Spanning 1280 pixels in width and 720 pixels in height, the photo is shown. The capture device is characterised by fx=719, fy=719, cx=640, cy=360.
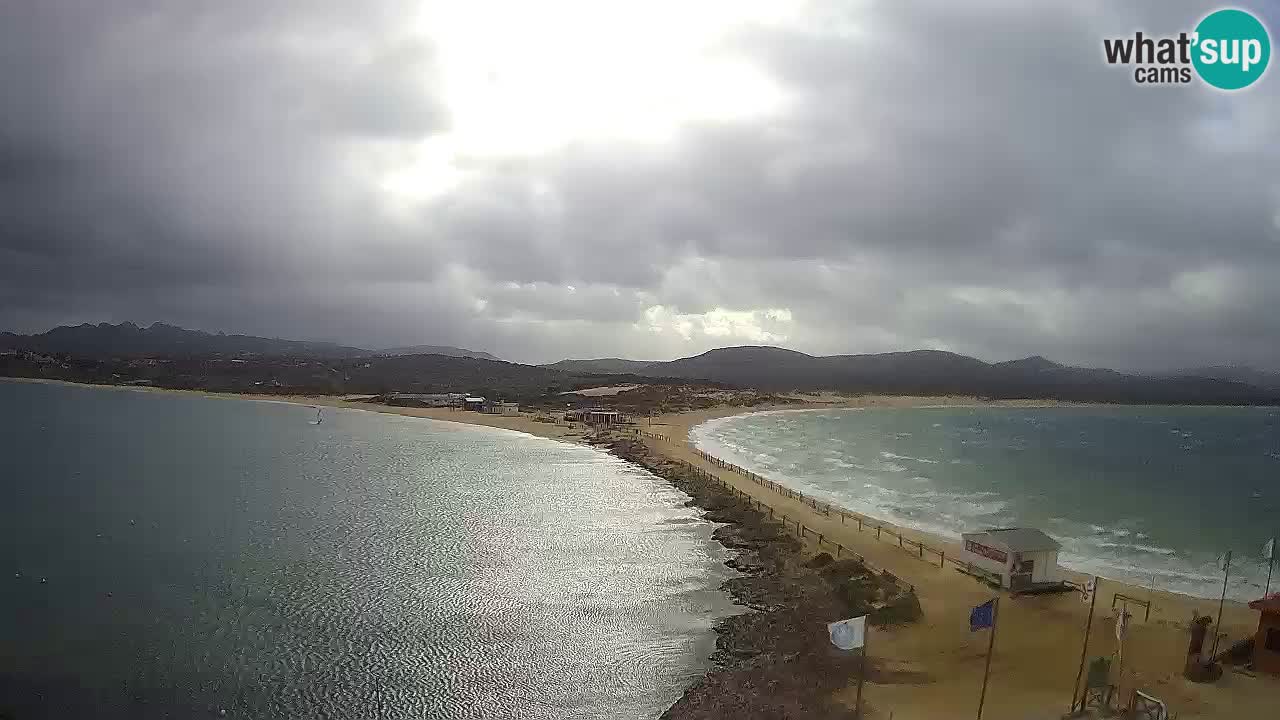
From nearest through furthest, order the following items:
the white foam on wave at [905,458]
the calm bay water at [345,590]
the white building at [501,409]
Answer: the calm bay water at [345,590] < the white foam on wave at [905,458] < the white building at [501,409]

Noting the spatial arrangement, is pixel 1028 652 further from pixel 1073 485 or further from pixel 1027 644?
pixel 1073 485

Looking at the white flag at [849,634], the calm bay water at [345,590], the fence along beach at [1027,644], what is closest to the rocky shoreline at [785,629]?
the fence along beach at [1027,644]

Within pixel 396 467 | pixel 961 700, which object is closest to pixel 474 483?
pixel 396 467

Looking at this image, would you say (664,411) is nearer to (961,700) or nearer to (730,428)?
(730,428)

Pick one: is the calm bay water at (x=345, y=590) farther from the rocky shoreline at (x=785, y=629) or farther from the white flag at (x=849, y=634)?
the white flag at (x=849, y=634)

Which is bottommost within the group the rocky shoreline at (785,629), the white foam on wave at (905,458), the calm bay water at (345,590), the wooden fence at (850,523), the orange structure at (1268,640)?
the calm bay water at (345,590)

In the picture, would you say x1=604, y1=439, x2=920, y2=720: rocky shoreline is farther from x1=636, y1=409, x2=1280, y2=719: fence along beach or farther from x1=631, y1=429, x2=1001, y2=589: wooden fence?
x1=631, y1=429, x2=1001, y2=589: wooden fence
